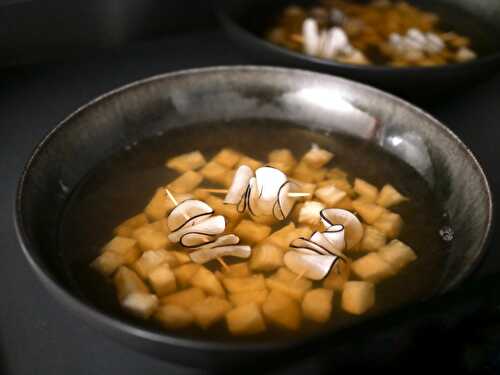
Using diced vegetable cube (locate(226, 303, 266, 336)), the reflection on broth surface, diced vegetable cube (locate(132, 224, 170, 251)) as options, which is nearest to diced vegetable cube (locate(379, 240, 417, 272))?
the reflection on broth surface

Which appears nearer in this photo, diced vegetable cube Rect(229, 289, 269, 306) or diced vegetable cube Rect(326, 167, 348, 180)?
diced vegetable cube Rect(229, 289, 269, 306)

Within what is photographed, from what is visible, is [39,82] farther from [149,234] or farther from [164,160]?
[149,234]

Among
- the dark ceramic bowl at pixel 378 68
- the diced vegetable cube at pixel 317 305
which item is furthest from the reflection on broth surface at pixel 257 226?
the dark ceramic bowl at pixel 378 68

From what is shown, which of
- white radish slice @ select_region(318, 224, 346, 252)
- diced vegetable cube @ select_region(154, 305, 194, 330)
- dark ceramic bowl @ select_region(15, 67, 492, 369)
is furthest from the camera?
white radish slice @ select_region(318, 224, 346, 252)

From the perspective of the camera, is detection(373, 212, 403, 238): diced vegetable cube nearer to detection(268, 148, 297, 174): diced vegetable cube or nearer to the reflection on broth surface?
the reflection on broth surface

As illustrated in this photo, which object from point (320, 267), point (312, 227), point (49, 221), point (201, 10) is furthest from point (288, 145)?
point (201, 10)

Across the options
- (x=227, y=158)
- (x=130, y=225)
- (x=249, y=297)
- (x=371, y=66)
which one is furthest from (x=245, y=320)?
(x=371, y=66)

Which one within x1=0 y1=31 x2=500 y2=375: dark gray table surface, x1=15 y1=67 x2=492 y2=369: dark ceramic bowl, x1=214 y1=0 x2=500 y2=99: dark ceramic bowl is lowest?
x1=0 y1=31 x2=500 y2=375: dark gray table surface
